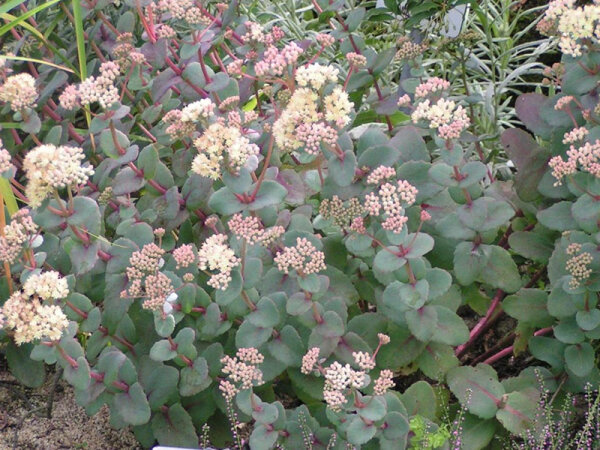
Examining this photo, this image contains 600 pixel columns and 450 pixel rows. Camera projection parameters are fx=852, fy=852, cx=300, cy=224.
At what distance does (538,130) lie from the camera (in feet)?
7.46

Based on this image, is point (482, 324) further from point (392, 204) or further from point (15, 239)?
point (15, 239)

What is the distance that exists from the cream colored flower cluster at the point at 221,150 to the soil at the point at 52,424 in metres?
0.99

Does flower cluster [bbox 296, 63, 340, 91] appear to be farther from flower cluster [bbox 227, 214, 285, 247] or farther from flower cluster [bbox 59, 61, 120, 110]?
flower cluster [bbox 59, 61, 120, 110]

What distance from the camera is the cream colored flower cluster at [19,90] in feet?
6.88

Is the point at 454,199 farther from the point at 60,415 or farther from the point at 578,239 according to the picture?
the point at 60,415

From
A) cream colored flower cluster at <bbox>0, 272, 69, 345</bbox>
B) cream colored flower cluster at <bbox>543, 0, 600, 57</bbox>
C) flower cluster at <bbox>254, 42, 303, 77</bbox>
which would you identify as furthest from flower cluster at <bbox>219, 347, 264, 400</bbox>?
cream colored flower cluster at <bbox>543, 0, 600, 57</bbox>

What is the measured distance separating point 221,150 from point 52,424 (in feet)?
3.85

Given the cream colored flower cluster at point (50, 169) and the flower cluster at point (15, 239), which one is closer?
the cream colored flower cluster at point (50, 169)

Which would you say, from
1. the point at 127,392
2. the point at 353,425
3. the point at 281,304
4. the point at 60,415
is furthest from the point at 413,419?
the point at 60,415

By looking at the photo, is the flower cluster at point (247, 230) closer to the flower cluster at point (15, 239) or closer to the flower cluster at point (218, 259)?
the flower cluster at point (218, 259)

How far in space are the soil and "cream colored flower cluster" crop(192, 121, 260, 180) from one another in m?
0.99

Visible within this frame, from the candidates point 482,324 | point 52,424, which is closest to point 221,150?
point 482,324

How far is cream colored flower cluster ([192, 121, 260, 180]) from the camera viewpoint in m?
1.76

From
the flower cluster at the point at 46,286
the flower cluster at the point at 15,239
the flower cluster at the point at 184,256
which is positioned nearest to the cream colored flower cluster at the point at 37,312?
the flower cluster at the point at 46,286
